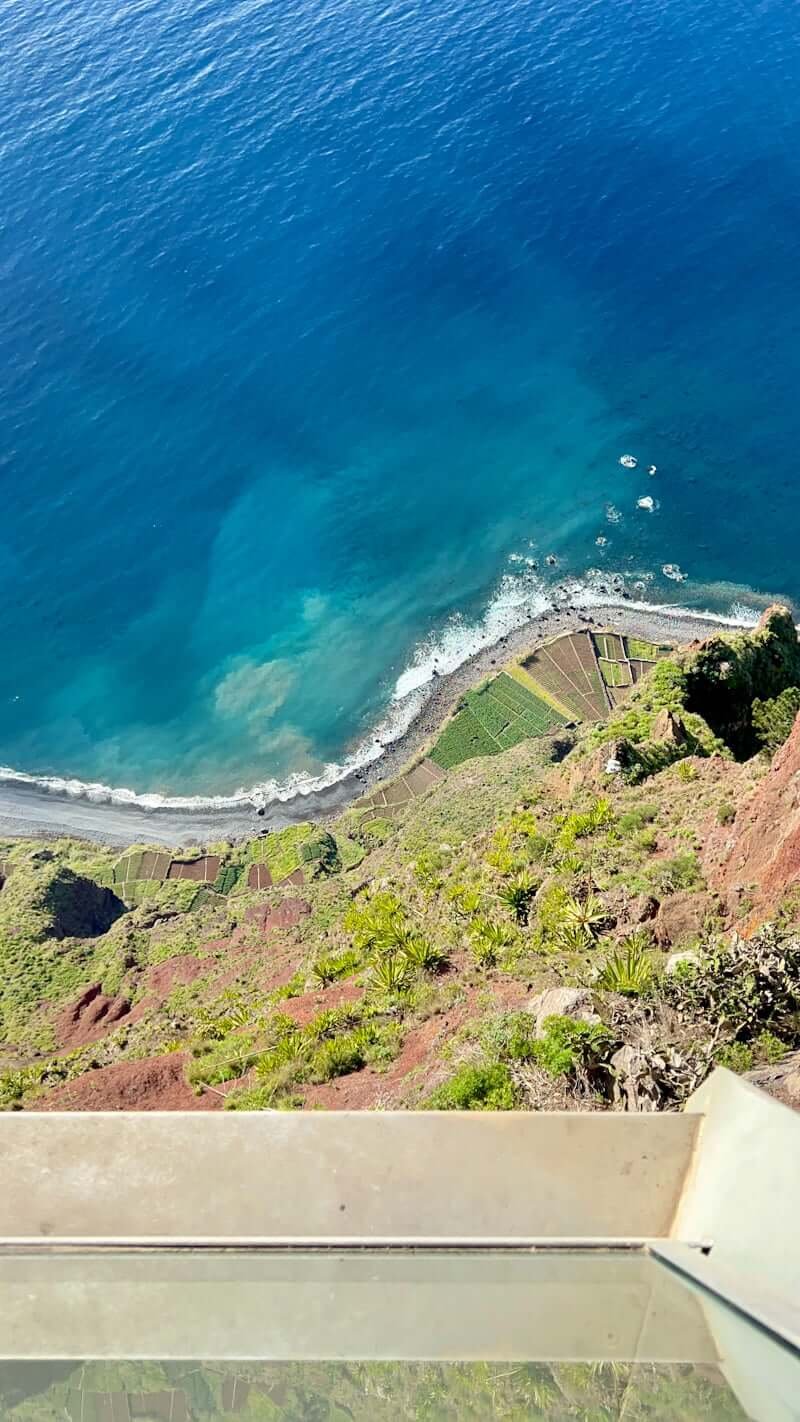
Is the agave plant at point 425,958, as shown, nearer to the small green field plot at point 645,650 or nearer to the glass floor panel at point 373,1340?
the glass floor panel at point 373,1340

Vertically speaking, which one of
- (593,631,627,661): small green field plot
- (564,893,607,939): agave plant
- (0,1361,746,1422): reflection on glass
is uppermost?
(593,631,627,661): small green field plot

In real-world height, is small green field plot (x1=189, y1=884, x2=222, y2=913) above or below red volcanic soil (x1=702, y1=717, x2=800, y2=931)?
above

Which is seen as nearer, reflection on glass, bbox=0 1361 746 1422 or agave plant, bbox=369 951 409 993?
reflection on glass, bbox=0 1361 746 1422

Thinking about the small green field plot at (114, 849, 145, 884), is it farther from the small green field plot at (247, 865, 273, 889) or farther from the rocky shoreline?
the small green field plot at (247, 865, 273, 889)

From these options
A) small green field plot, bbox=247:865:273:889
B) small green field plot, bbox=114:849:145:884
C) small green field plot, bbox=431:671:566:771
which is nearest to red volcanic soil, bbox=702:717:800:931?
small green field plot, bbox=431:671:566:771

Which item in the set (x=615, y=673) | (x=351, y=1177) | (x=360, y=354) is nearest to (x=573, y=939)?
(x=351, y=1177)

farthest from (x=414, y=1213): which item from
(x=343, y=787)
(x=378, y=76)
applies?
(x=378, y=76)

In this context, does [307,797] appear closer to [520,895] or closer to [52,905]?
[52,905]

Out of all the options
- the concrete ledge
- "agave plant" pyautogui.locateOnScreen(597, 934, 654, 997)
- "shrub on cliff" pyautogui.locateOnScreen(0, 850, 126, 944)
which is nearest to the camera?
the concrete ledge

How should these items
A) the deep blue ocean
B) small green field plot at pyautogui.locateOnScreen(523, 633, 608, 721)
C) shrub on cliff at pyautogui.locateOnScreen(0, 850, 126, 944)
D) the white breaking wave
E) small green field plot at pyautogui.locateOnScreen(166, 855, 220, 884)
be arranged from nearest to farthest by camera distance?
shrub on cliff at pyautogui.locateOnScreen(0, 850, 126, 944)
small green field plot at pyautogui.locateOnScreen(166, 855, 220, 884)
small green field plot at pyautogui.locateOnScreen(523, 633, 608, 721)
the white breaking wave
the deep blue ocean
